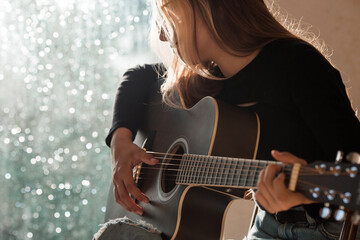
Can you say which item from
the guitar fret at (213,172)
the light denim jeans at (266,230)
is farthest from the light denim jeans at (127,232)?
the guitar fret at (213,172)

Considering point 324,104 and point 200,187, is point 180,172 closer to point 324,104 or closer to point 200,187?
point 200,187

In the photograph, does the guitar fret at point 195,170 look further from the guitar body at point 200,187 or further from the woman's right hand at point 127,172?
the woman's right hand at point 127,172

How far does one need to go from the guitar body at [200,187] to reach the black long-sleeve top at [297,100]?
0.06 metres

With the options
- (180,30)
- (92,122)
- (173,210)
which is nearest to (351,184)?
(173,210)

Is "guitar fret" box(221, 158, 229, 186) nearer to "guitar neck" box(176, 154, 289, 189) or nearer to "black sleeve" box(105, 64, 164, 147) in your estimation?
"guitar neck" box(176, 154, 289, 189)

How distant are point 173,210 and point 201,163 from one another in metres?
0.16

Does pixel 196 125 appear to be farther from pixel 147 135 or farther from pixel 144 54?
pixel 144 54

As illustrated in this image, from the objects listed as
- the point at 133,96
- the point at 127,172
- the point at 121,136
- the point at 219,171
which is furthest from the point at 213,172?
the point at 133,96

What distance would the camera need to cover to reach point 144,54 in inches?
86.2

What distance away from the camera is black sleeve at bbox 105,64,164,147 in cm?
157

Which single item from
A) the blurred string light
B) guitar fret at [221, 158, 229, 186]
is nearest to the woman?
guitar fret at [221, 158, 229, 186]

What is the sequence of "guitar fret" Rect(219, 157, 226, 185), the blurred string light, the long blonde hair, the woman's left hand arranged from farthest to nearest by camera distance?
1. the blurred string light
2. the long blonde hair
3. "guitar fret" Rect(219, 157, 226, 185)
4. the woman's left hand

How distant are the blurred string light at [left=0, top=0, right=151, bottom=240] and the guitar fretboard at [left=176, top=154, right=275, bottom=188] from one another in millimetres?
1020

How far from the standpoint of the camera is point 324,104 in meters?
0.99
